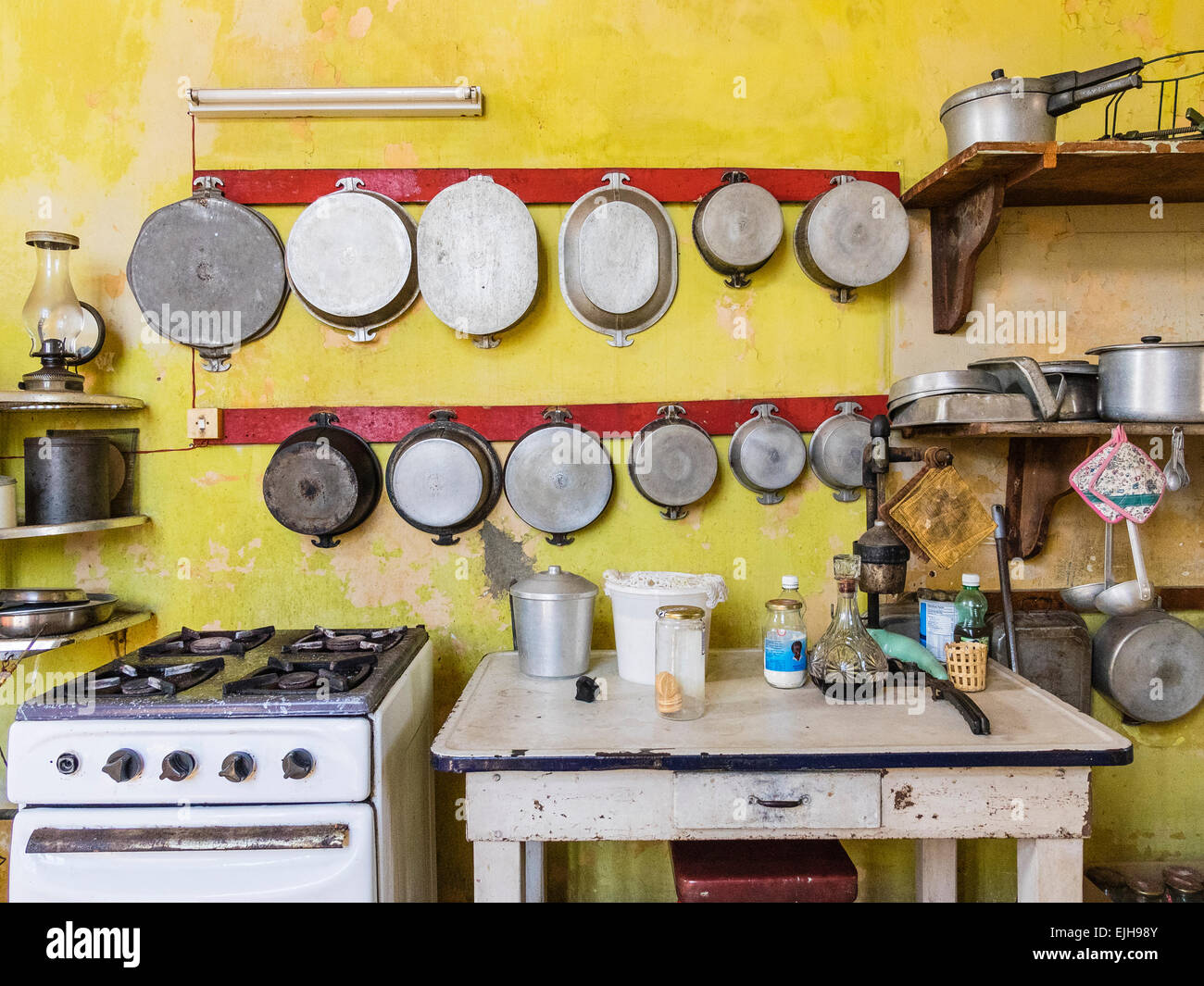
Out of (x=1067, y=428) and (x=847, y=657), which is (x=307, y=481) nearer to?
(x=847, y=657)

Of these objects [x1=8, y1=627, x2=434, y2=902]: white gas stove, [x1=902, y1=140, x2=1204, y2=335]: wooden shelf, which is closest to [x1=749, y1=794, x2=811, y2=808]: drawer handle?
[x1=8, y1=627, x2=434, y2=902]: white gas stove

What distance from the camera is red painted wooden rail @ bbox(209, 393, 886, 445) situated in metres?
2.36

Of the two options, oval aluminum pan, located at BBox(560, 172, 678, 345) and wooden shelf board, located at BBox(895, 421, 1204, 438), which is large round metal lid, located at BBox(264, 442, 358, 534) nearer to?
oval aluminum pan, located at BBox(560, 172, 678, 345)

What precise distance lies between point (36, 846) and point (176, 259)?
5.24 feet

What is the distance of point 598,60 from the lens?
2.37 meters

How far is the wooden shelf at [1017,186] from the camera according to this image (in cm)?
195

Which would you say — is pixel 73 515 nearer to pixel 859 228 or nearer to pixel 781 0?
pixel 859 228

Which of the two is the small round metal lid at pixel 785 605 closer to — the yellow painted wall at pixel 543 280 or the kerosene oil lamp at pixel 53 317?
the yellow painted wall at pixel 543 280

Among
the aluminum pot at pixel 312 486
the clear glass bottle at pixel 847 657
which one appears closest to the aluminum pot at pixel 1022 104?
the clear glass bottle at pixel 847 657

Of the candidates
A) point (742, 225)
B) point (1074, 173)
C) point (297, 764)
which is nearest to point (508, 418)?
point (742, 225)

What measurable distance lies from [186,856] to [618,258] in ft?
6.10

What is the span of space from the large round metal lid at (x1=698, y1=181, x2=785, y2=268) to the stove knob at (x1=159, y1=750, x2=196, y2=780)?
6.17 ft
